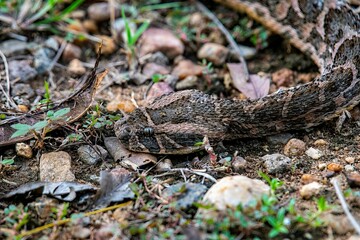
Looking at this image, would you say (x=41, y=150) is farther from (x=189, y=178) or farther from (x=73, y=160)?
(x=189, y=178)

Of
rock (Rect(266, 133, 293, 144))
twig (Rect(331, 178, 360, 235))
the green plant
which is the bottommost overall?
rock (Rect(266, 133, 293, 144))

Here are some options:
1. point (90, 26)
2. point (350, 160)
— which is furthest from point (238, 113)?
point (90, 26)

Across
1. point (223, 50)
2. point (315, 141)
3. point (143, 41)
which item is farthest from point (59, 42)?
point (315, 141)

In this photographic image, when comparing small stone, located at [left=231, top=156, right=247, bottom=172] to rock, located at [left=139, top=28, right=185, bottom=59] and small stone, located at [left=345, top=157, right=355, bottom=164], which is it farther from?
rock, located at [left=139, top=28, right=185, bottom=59]

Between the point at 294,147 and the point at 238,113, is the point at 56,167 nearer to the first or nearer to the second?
the point at 238,113

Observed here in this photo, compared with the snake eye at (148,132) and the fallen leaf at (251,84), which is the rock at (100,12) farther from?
the snake eye at (148,132)

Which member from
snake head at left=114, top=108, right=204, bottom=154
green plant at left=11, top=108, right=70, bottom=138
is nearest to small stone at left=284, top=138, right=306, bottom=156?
snake head at left=114, top=108, right=204, bottom=154
